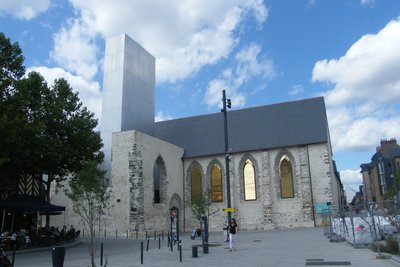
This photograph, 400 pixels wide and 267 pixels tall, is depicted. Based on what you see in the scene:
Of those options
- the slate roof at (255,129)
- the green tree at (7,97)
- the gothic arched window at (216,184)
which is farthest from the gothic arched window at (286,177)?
the green tree at (7,97)

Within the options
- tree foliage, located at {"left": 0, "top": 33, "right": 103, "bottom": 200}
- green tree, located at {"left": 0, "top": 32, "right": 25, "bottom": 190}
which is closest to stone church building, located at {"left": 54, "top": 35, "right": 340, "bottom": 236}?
tree foliage, located at {"left": 0, "top": 33, "right": 103, "bottom": 200}

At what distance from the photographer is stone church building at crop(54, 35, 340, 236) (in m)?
34.1

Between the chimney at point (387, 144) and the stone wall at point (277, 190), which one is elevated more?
the chimney at point (387, 144)

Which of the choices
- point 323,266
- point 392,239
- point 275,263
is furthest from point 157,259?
point 392,239

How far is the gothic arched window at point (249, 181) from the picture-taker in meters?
39.7

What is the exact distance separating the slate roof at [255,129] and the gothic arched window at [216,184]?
1921mm

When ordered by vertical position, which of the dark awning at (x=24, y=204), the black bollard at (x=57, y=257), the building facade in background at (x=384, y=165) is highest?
the building facade in background at (x=384, y=165)

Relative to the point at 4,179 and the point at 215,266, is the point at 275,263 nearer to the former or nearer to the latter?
the point at 215,266

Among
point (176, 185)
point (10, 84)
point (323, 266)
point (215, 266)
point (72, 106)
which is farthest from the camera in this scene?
point (176, 185)

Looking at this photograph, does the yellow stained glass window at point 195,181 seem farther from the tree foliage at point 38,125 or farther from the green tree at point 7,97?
the green tree at point 7,97

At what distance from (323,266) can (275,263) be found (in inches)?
63.7

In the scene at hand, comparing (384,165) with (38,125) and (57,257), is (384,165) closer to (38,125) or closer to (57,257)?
(38,125)

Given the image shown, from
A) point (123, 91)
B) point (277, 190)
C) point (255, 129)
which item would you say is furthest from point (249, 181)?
point (123, 91)

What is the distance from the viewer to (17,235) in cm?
2073
